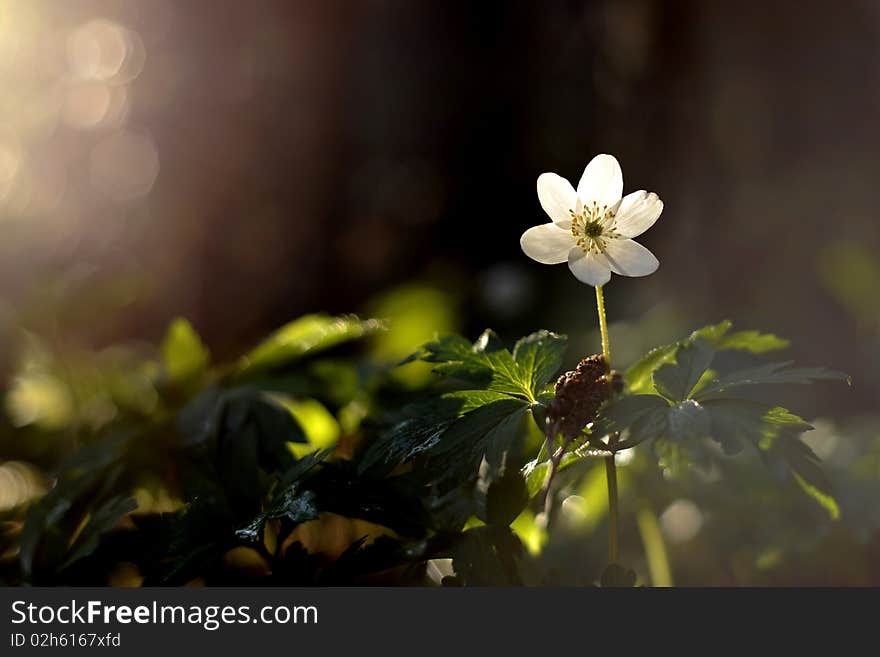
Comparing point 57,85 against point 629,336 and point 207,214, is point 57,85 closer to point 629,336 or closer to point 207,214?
point 207,214

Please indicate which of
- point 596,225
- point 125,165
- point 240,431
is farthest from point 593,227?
point 125,165

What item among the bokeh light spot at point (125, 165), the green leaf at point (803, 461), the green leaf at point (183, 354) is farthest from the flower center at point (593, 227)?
the bokeh light spot at point (125, 165)

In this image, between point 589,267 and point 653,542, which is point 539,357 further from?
point 653,542

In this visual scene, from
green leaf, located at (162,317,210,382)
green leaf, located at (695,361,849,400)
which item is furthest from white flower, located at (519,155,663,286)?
green leaf, located at (162,317,210,382)

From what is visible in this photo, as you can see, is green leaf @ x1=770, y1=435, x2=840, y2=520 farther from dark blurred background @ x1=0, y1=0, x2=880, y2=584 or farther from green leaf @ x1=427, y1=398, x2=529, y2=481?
dark blurred background @ x1=0, y1=0, x2=880, y2=584

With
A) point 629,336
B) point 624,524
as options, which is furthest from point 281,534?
point 629,336
